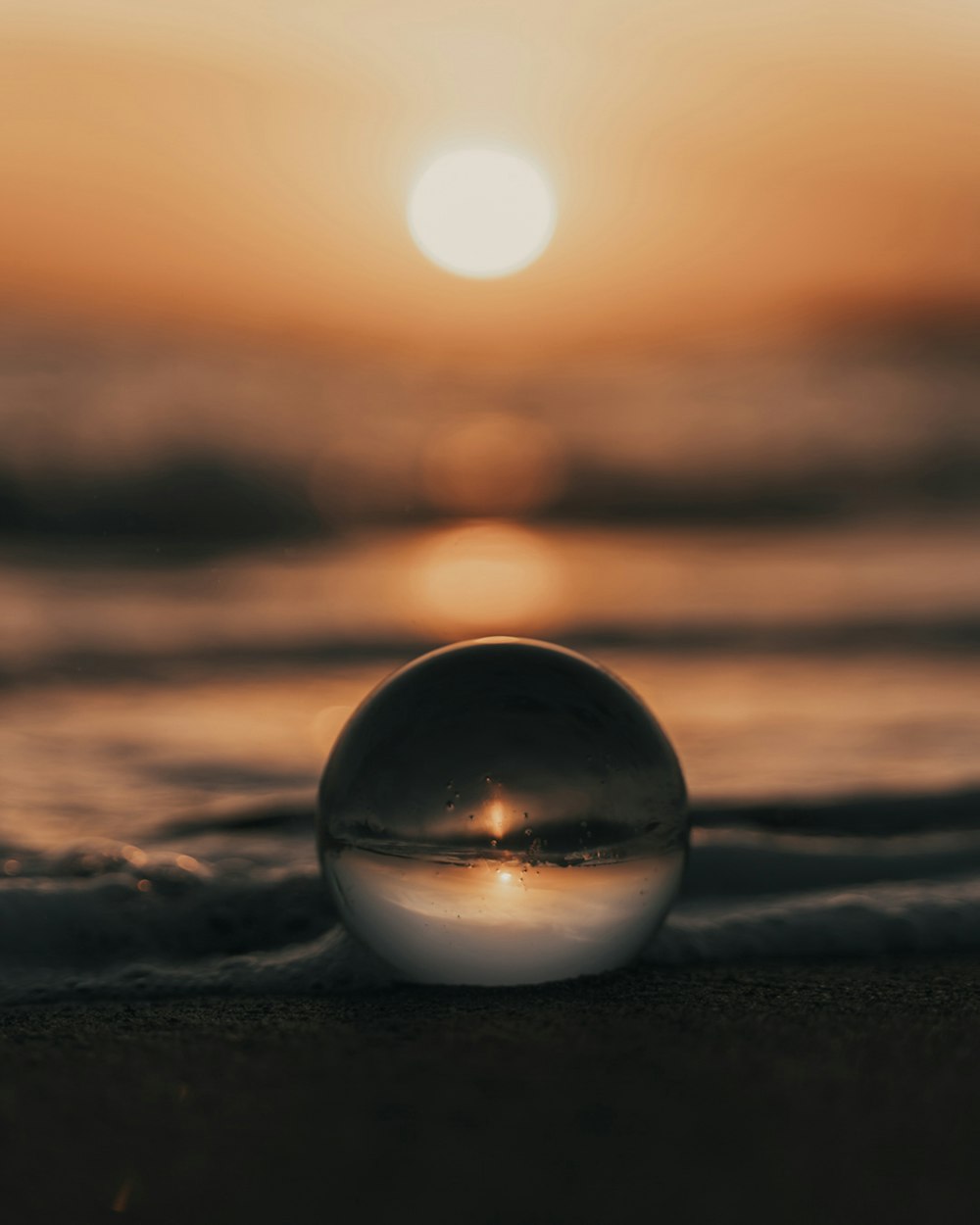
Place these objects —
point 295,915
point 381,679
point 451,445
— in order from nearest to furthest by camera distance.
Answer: point 295,915
point 381,679
point 451,445

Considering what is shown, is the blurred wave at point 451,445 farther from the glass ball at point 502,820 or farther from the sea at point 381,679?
the glass ball at point 502,820

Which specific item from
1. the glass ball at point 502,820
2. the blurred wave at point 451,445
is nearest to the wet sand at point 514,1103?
the glass ball at point 502,820

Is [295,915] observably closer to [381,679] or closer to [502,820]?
[502,820]

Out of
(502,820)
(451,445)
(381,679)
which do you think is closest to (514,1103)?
(502,820)

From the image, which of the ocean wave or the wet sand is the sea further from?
the wet sand

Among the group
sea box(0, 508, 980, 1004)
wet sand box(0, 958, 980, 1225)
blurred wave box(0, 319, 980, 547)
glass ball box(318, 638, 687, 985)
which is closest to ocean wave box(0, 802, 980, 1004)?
sea box(0, 508, 980, 1004)

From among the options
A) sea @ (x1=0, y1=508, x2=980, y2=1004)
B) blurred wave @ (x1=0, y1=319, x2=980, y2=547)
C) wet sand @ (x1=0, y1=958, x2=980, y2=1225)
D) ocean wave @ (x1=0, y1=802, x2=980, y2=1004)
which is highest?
blurred wave @ (x1=0, y1=319, x2=980, y2=547)
